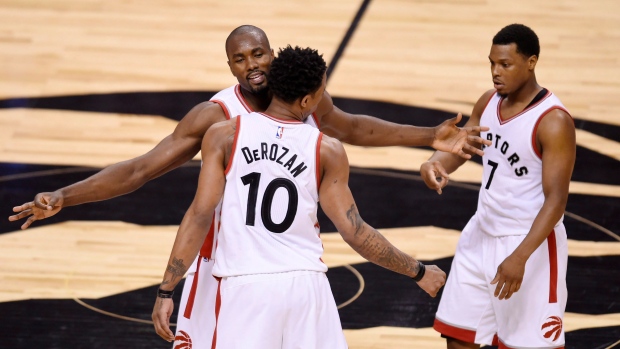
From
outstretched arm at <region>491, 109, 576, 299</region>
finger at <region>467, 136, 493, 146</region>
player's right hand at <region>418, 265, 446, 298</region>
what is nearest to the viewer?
player's right hand at <region>418, 265, 446, 298</region>

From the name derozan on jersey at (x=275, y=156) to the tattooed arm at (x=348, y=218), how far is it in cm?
11

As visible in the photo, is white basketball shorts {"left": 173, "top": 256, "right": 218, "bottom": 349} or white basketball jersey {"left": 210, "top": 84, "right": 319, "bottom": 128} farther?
white basketball jersey {"left": 210, "top": 84, "right": 319, "bottom": 128}

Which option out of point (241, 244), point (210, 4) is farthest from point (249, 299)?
point (210, 4)

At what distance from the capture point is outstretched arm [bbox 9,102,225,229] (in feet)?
15.2

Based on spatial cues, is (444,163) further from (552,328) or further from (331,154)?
(331,154)

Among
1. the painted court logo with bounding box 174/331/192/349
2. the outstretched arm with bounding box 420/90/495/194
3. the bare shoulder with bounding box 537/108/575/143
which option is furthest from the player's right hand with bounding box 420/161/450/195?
the painted court logo with bounding box 174/331/192/349

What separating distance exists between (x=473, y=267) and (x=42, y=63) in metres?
7.17

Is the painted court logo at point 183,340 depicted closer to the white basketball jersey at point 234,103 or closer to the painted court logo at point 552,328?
the white basketball jersey at point 234,103

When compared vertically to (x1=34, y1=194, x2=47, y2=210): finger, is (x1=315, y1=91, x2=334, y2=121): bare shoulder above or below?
above

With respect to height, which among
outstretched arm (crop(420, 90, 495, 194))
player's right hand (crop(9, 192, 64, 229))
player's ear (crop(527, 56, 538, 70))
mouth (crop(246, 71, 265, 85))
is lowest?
player's right hand (crop(9, 192, 64, 229))

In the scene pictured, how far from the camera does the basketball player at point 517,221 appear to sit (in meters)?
4.62

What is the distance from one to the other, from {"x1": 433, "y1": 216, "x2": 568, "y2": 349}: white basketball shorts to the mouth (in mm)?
1254

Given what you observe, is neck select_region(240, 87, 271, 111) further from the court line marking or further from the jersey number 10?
the court line marking

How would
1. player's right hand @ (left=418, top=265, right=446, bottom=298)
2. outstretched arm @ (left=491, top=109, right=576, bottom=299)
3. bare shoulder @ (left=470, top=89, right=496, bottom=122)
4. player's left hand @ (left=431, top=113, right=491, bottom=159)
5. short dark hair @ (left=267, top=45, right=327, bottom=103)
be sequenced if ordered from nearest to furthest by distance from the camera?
short dark hair @ (left=267, top=45, right=327, bottom=103)
player's right hand @ (left=418, top=265, right=446, bottom=298)
outstretched arm @ (left=491, top=109, right=576, bottom=299)
player's left hand @ (left=431, top=113, right=491, bottom=159)
bare shoulder @ (left=470, top=89, right=496, bottom=122)
